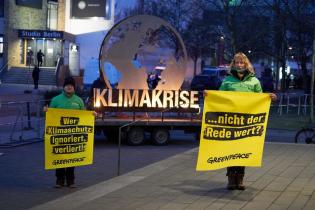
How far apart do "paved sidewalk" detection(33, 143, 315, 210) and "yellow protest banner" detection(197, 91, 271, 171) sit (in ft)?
1.51

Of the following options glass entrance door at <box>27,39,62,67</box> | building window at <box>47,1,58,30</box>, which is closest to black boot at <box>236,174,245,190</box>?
glass entrance door at <box>27,39,62,67</box>

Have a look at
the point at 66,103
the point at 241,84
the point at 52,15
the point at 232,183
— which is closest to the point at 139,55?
the point at 66,103

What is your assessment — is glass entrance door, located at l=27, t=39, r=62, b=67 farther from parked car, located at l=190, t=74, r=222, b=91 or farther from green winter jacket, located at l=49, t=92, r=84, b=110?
green winter jacket, located at l=49, t=92, r=84, b=110

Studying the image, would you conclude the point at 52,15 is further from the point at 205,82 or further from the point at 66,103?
the point at 66,103

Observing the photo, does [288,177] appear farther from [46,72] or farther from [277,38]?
[46,72]

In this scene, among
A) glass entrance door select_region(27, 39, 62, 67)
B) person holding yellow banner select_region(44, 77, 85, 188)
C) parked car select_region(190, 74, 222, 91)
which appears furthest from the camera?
glass entrance door select_region(27, 39, 62, 67)

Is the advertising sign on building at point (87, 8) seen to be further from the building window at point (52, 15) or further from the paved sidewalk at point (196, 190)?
the paved sidewalk at point (196, 190)

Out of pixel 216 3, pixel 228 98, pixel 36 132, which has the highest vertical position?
pixel 216 3

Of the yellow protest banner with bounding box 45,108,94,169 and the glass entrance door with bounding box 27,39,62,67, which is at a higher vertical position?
the glass entrance door with bounding box 27,39,62,67

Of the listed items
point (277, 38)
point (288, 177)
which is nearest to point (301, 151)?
point (288, 177)

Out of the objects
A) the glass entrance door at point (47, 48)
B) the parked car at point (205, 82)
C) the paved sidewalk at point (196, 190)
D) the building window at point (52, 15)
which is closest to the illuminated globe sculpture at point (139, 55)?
the paved sidewalk at point (196, 190)

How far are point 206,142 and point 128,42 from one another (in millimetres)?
11600

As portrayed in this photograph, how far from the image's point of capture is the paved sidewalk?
8.27m

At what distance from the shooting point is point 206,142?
8.90m
